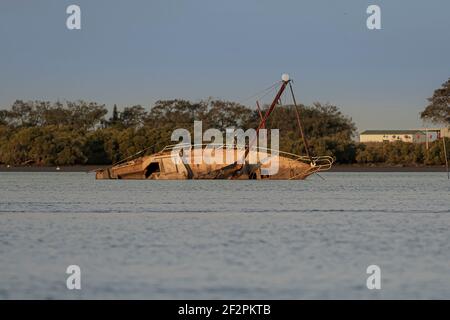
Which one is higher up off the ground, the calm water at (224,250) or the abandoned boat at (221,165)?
the abandoned boat at (221,165)

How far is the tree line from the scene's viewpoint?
146m

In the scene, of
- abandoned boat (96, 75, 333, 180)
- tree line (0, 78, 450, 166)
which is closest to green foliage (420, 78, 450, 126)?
tree line (0, 78, 450, 166)

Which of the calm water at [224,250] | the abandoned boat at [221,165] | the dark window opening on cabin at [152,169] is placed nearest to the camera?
the calm water at [224,250]

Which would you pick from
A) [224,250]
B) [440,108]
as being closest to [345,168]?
[440,108]

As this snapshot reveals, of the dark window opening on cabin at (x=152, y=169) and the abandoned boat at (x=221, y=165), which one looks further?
the dark window opening on cabin at (x=152, y=169)

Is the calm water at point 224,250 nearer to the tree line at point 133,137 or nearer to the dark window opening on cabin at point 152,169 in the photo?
the dark window opening on cabin at point 152,169

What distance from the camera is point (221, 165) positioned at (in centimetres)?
10625

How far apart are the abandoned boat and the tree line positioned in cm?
3625

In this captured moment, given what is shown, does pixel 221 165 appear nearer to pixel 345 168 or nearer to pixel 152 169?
pixel 152 169

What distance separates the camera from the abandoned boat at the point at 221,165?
4176 inches

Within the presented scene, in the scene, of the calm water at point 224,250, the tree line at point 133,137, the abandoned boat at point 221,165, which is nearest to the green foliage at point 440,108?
the tree line at point 133,137

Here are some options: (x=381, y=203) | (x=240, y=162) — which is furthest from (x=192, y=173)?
(x=381, y=203)

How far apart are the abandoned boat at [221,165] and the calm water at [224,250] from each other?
53.9 m

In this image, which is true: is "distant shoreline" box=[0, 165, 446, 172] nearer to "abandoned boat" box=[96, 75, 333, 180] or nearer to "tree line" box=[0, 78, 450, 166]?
"tree line" box=[0, 78, 450, 166]
